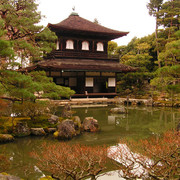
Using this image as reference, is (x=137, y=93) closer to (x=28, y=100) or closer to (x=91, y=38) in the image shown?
(x=91, y=38)

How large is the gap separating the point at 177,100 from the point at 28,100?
1533 cm

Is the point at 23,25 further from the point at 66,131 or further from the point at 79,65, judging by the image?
the point at 79,65

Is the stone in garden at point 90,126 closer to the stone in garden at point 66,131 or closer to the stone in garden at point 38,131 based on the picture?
the stone in garden at point 66,131

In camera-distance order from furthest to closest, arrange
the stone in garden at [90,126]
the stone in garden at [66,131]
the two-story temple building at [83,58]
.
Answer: the two-story temple building at [83,58], the stone in garden at [90,126], the stone in garden at [66,131]

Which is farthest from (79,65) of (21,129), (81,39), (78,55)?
(21,129)

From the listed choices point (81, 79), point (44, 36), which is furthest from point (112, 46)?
point (44, 36)

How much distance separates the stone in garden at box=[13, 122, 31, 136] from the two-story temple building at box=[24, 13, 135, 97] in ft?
38.5

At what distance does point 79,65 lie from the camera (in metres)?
20.9

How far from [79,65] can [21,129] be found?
13097mm

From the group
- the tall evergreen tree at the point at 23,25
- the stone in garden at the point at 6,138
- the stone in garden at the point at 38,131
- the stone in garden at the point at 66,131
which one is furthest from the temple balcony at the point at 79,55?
the stone in garden at the point at 6,138

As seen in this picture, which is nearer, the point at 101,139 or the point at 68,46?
the point at 101,139

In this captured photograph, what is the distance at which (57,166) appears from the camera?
12.4ft

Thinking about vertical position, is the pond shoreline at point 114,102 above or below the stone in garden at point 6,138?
above

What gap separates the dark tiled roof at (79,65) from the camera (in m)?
18.8
